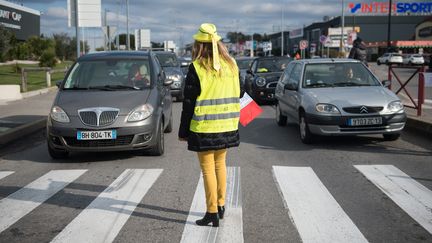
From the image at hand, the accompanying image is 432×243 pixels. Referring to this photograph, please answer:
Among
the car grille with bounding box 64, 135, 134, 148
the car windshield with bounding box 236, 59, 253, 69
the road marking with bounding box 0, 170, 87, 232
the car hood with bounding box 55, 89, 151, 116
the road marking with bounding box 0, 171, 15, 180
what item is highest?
the car windshield with bounding box 236, 59, 253, 69

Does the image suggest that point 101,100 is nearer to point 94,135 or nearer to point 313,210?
point 94,135

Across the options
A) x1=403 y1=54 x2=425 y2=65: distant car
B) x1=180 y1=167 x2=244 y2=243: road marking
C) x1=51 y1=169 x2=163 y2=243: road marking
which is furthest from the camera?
x1=403 y1=54 x2=425 y2=65: distant car

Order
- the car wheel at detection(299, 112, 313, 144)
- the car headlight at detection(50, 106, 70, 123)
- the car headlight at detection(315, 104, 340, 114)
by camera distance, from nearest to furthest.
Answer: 1. the car headlight at detection(50, 106, 70, 123)
2. the car headlight at detection(315, 104, 340, 114)
3. the car wheel at detection(299, 112, 313, 144)

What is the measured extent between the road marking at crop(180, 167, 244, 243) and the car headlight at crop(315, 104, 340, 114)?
3118mm

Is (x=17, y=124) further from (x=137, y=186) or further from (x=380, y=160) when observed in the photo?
(x=380, y=160)

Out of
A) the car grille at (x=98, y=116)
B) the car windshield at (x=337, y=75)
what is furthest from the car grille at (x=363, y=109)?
the car grille at (x=98, y=116)

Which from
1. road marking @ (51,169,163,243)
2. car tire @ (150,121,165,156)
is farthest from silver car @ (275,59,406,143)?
road marking @ (51,169,163,243)

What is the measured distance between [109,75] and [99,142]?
5.65ft

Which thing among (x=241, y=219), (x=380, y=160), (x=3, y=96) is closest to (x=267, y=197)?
(x=241, y=219)

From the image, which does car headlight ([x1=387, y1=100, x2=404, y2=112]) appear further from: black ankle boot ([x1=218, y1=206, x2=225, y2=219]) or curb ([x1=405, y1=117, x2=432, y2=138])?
black ankle boot ([x1=218, y1=206, x2=225, y2=219])

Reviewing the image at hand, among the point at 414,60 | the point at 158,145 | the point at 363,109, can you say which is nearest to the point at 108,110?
the point at 158,145

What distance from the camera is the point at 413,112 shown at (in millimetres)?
12195

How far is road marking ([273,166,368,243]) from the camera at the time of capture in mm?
4586

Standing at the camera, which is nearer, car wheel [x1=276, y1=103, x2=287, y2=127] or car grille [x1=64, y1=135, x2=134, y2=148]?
car grille [x1=64, y1=135, x2=134, y2=148]
